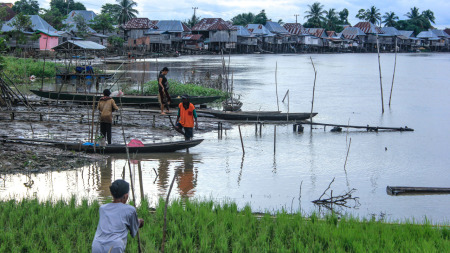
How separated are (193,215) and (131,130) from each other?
7.00 meters

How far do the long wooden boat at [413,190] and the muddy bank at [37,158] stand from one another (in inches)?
206

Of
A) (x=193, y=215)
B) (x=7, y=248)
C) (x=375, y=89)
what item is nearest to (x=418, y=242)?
(x=193, y=215)

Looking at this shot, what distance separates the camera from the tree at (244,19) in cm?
8573

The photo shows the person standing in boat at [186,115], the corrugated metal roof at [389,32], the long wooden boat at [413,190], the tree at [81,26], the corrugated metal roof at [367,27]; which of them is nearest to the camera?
the long wooden boat at [413,190]

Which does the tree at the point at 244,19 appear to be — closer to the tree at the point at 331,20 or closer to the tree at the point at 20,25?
the tree at the point at 331,20

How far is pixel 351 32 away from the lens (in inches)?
3319

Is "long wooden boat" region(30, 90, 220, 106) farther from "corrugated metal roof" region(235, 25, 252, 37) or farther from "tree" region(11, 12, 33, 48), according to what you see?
"corrugated metal roof" region(235, 25, 252, 37)

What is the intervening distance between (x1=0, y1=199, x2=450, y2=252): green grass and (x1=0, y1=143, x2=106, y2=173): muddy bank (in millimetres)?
2705

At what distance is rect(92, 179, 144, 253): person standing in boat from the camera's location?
11.1ft

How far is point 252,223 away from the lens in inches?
209

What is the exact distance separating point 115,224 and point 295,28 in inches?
3128

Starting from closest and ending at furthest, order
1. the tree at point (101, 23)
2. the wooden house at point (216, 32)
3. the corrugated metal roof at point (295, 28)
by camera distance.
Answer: the tree at point (101, 23), the wooden house at point (216, 32), the corrugated metal roof at point (295, 28)

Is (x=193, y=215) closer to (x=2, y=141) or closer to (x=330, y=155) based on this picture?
(x=2, y=141)

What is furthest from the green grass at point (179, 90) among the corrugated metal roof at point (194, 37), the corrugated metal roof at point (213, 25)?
the corrugated metal roof at point (194, 37)
